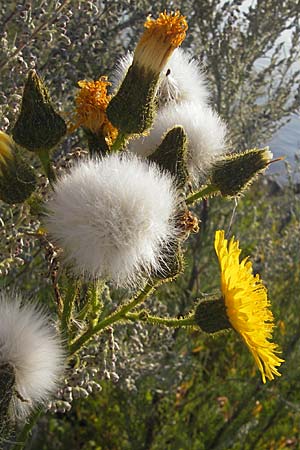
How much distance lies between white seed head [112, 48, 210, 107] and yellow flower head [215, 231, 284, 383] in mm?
368

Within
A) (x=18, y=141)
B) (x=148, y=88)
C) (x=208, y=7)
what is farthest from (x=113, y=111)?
(x=208, y=7)

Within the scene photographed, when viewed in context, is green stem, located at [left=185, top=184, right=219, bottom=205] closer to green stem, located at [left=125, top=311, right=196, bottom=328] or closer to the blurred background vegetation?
green stem, located at [left=125, top=311, right=196, bottom=328]

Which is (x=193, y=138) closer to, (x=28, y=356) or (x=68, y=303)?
(x=68, y=303)

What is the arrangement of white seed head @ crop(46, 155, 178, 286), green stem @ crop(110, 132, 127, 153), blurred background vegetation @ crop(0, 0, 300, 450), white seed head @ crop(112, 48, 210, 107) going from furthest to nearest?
blurred background vegetation @ crop(0, 0, 300, 450) → white seed head @ crop(112, 48, 210, 107) → green stem @ crop(110, 132, 127, 153) → white seed head @ crop(46, 155, 178, 286)

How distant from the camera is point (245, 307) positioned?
1.09 metres

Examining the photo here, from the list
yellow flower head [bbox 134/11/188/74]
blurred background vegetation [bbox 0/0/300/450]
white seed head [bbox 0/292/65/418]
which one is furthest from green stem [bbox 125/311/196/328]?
blurred background vegetation [bbox 0/0/300/450]

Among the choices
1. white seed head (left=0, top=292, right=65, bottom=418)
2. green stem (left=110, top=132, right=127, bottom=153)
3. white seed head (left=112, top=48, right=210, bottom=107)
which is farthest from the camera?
white seed head (left=112, top=48, right=210, bottom=107)

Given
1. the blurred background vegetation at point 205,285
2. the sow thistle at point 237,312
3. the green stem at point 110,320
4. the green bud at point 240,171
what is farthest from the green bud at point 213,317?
the blurred background vegetation at point 205,285

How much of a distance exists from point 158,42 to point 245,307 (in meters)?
0.50

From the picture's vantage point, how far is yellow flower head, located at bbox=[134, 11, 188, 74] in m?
1.07

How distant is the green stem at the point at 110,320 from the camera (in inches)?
42.0

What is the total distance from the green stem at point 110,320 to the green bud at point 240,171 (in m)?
0.25

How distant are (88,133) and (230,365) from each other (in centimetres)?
245

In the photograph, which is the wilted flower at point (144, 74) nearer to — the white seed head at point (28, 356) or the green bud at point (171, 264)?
the green bud at point (171, 264)
